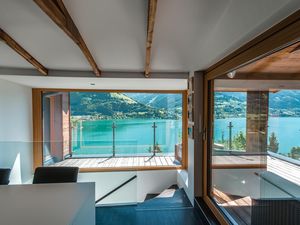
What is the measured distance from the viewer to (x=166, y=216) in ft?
10.1

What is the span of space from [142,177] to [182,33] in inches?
152

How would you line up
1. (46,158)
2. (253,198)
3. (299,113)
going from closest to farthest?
(299,113), (253,198), (46,158)

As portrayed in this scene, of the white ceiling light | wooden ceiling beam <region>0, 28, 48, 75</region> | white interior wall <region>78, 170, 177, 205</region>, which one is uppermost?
wooden ceiling beam <region>0, 28, 48, 75</region>

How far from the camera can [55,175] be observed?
95.7 inches

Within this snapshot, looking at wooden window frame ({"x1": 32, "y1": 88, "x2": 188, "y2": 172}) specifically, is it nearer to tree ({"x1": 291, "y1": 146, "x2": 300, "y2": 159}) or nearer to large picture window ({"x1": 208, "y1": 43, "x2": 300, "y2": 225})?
large picture window ({"x1": 208, "y1": 43, "x2": 300, "y2": 225})

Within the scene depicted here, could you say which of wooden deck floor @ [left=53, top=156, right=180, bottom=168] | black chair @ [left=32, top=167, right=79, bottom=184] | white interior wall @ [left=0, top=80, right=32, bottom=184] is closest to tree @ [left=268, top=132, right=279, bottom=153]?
black chair @ [left=32, top=167, right=79, bottom=184]

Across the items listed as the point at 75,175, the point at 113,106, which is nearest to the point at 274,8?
the point at 75,175

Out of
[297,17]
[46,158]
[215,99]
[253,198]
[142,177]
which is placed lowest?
[142,177]

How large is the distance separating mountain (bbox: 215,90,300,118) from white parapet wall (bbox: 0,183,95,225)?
1952 mm

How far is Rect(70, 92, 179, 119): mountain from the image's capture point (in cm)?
518

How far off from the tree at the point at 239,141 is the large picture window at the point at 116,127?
2.69 metres

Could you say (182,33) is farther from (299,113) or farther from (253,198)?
(253,198)

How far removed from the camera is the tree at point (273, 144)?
1714 mm

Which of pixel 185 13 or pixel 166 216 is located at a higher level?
pixel 185 13
